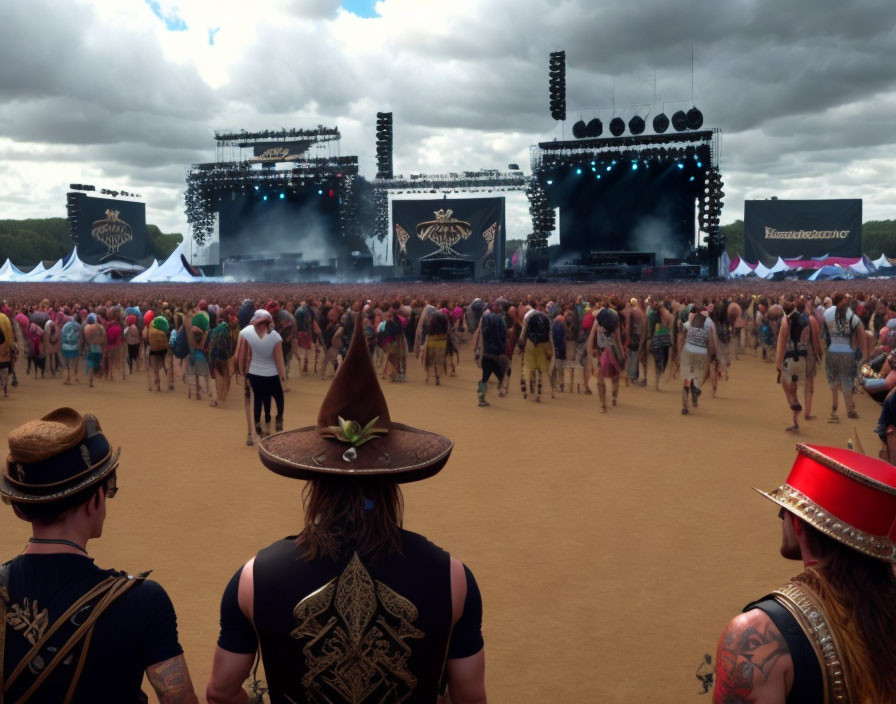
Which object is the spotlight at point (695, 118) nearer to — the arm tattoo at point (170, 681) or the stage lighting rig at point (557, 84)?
the stage lighting rig at point (557, 84)

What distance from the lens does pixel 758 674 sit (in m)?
1.89

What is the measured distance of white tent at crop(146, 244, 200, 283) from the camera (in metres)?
52.7

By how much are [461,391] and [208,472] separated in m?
7.64

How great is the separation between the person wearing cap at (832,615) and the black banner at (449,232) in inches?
2292

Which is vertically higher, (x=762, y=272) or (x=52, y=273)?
(x=52, y=273)

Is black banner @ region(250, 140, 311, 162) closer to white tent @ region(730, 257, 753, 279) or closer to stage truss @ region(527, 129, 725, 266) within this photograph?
stage truss @ region(527, 129, 725, 266)

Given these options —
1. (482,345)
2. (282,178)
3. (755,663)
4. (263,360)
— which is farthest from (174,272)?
(755,663)

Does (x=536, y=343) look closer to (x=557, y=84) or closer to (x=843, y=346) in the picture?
(x=843, y=346)

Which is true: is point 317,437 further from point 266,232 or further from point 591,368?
point 266,232

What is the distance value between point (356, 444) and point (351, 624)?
1.54ft

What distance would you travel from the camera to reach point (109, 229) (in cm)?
8362

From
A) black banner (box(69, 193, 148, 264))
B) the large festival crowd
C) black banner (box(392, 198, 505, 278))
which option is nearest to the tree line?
black banner (box(69, 193, 148, 264))

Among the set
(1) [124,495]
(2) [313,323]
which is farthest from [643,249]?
(1) [124,495]

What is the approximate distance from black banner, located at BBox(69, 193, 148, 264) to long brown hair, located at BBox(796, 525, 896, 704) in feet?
268
